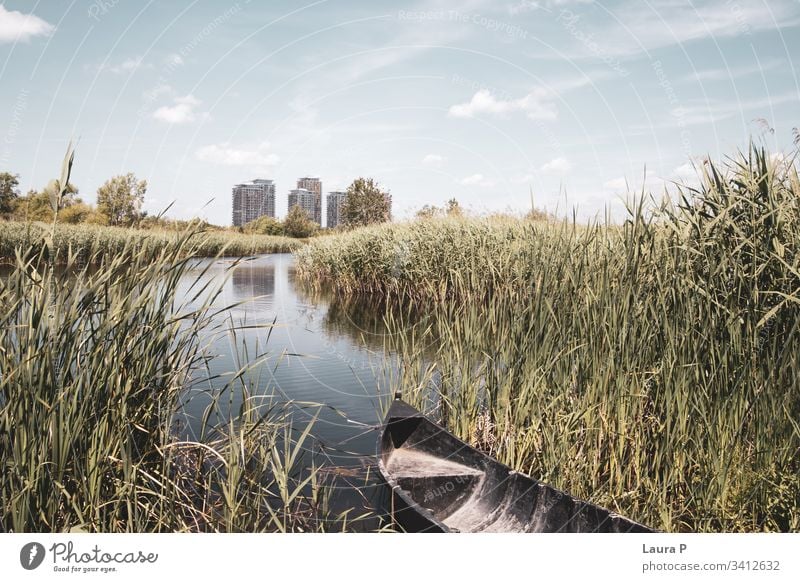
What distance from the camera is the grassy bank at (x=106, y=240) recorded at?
11.5 feet

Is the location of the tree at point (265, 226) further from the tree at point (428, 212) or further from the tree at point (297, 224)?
the tree at point (428, 212)

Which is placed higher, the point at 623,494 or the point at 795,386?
the point at 795,386

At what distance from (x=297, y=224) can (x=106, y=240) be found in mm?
24766

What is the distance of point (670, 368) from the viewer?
13.0 feet

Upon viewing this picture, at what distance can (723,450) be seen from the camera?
12.5 ft

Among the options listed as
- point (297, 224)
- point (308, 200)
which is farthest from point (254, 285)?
point (308, 200)

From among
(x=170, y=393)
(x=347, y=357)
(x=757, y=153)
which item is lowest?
(x=347, y=357)

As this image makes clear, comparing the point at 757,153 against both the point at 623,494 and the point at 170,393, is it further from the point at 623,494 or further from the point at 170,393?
the point at 170,393
